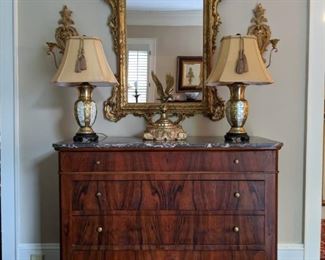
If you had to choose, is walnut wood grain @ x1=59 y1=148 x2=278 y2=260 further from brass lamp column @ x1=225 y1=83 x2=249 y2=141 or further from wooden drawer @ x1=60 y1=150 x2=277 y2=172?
brass lamp column @ x1=225 y1=83 x2=249 y2=141

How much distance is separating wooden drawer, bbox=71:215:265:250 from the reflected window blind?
896 mm

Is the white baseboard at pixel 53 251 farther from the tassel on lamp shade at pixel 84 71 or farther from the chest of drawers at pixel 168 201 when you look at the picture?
the tassel on lamp shade at pixel 84 71

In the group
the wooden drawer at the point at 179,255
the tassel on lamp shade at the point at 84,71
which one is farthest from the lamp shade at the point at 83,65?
the wooden drawer at the point at 179,255

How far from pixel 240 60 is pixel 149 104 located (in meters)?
0.72

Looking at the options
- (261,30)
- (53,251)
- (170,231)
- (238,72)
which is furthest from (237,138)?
(53,251)

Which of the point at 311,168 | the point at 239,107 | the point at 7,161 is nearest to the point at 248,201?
the point at 239,107

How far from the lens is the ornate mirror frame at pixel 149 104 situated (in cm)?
241

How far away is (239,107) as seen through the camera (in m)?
2.05

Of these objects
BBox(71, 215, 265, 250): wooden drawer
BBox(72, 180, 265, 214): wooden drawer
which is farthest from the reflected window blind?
BBox(71, 215, 265, 250): wooden drawer

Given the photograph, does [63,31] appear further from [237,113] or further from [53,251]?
[53,251]

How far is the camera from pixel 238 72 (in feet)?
6.47

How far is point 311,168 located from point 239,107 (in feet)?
2.61

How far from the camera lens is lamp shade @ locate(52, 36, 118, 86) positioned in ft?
6.50

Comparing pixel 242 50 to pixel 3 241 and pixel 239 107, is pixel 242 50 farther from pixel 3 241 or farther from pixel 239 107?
pixel 3 241
